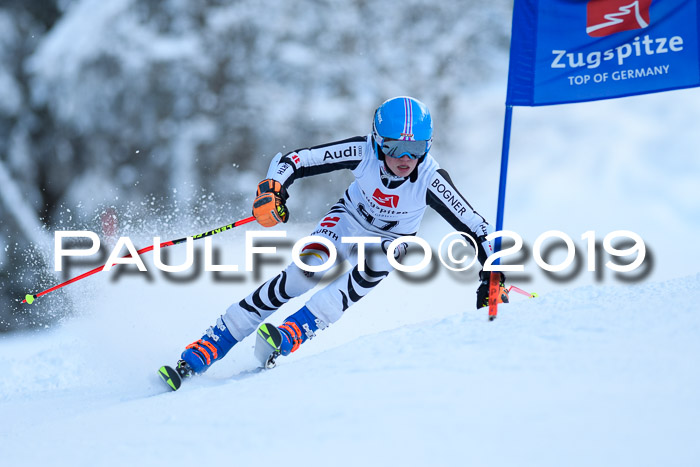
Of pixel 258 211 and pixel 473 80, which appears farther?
pixel 473 80

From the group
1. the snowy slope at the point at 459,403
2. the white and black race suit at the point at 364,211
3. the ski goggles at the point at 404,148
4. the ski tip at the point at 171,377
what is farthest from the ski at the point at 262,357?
the ski goggles at the point at 404,148

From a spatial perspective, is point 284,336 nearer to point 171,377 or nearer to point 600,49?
point 171,377

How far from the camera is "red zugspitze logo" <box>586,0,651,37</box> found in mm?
3559

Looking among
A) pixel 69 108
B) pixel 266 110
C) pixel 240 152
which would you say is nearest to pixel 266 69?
pixel 266 110

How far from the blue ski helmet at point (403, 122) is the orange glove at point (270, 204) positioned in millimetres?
657

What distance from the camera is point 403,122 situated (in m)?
3.56

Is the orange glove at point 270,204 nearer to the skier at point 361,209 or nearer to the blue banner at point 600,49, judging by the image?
Result: the skier at point 361,209

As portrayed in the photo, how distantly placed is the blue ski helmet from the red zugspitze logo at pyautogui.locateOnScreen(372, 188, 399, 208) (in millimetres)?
338

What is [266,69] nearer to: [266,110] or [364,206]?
[266,110]

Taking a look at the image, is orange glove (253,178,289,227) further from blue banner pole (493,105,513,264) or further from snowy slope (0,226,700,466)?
blue banner pole (493,105,513,264)

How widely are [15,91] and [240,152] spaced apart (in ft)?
12.4

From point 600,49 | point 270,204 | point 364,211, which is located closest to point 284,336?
point 270,204

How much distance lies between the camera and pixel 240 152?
12.1 meters

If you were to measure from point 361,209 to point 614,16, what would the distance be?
5.88 feet
